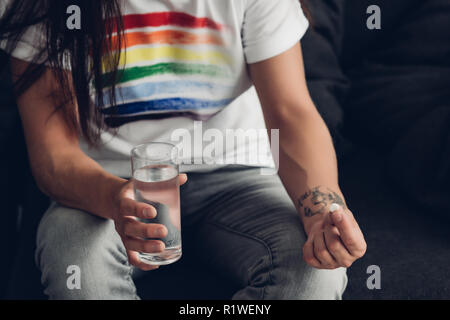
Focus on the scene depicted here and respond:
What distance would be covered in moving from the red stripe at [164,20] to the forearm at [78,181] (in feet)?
0.91

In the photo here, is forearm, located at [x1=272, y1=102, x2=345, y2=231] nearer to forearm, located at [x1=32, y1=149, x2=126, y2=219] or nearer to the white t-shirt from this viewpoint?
the white t-shirt

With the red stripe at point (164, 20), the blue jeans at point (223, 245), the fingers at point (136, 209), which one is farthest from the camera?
the red stripe at point (164, 20)

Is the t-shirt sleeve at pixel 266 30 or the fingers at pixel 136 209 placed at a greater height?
the t-shirt sleeve at pixel 266 30

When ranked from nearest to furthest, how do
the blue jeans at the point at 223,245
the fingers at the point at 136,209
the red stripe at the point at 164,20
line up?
the fingers at the point at 136,209 < the blue jeans at the point at 223,245 < the red stripe at the point at 164,20

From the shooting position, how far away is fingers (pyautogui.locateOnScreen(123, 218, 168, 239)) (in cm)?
79

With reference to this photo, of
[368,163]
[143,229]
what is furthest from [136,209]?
[368,163]

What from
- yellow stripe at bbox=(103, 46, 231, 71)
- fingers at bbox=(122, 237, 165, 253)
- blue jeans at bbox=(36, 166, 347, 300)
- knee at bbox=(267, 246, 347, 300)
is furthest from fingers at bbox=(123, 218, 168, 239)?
yellow stripe at bbox=(103, 46, 231, 71)

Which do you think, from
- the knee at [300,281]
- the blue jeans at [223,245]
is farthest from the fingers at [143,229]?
the knee at [300,281]

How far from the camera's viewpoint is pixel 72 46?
3.22 ft

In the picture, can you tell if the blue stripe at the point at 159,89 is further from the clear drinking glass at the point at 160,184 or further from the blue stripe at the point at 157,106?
the clear drinking glass at the point at 160,184

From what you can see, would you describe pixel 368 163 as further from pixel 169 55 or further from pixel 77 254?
pixel 77 254

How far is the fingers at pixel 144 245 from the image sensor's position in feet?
2.65

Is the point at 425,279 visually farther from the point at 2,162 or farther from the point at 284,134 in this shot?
the point at 2,162
